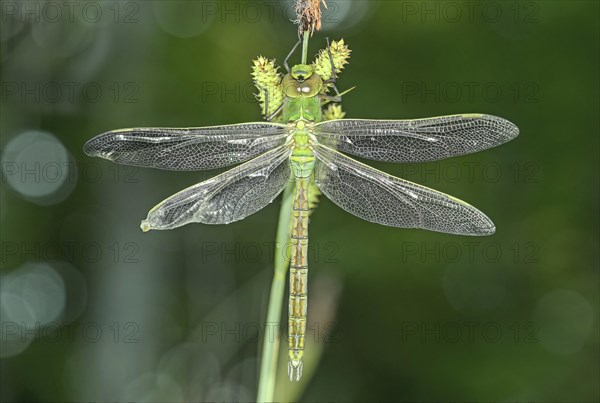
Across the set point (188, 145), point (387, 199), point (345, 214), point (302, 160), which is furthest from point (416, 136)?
point (345, 214)

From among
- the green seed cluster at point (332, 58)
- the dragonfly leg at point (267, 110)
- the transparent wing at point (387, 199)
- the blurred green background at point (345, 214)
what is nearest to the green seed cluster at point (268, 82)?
the dragonfly leg at point (267, 110)

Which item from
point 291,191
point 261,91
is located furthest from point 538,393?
point 261,91

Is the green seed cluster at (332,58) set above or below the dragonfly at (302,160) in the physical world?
above

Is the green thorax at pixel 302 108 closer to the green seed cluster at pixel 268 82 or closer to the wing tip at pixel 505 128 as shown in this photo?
the green seed cluster at pixel 268 82

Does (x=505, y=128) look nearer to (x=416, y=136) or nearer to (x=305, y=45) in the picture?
(x=416, y=136)

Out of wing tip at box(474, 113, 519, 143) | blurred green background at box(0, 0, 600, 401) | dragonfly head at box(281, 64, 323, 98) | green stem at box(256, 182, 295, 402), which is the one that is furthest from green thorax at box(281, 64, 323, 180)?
blurred green background at box(0, 0, 600, 401)

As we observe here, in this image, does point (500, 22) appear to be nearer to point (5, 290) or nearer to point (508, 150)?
point (508, 150)
